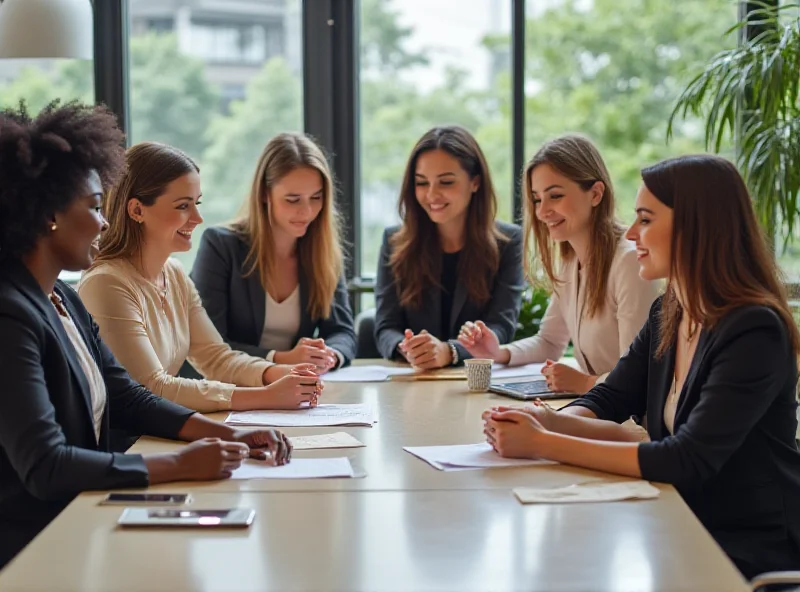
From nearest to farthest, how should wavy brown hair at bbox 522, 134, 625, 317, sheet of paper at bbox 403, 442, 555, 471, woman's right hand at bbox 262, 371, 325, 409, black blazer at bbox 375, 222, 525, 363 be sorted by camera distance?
1. sheet of paper at bbox 403, 442, 555, 471
2. woman's right hand at bbox 262, 371, 325, 409
3. wavy brown hair at bbox 522, 134, 625, 317
4. black blazer at bbox 375, 222, 525, 363

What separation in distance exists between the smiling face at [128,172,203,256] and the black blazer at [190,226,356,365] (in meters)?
0.63

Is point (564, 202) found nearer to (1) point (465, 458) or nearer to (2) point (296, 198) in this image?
(2) point (296, 198)

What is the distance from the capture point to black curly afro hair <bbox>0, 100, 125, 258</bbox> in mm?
1877

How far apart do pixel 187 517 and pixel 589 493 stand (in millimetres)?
675

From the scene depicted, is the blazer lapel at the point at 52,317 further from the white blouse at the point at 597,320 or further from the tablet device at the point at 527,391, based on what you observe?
the white blouse at the point at 597,320

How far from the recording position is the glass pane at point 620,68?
4.59 meters

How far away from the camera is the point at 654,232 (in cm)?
Result: 209

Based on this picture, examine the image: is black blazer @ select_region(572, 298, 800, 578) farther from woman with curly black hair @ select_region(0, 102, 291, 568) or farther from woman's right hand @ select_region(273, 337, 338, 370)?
woman's right hand @ select_region(273, 337, 338, 370)

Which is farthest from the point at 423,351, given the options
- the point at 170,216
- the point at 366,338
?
the point at 170,216

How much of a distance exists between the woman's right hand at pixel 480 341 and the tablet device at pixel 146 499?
162 centimetres

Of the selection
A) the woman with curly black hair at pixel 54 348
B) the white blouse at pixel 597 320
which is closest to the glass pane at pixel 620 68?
the white blouse at pixel 597 320

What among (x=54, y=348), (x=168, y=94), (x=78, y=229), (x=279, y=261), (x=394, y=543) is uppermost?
(x=168, y=94)

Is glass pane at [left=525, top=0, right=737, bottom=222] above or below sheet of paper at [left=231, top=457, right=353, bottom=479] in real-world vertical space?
above

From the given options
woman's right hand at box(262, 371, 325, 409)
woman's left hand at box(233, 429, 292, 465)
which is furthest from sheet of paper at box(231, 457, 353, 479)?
woman's right hand at box(262, 371, 325, 409)
